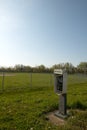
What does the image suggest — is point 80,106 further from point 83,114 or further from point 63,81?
point 63,81

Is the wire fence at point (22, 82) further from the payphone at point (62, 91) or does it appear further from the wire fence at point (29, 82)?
the payphone at point (62, 91)

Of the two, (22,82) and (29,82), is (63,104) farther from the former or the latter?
(29,82)

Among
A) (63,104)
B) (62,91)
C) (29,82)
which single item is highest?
(62,91)

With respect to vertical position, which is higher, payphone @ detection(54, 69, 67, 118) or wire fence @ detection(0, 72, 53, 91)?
payphone @ detection(54, 69, 67, 118)

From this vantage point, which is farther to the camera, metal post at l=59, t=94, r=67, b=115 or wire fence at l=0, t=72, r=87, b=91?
wire fence at l=0, t=72, r=87, b=91

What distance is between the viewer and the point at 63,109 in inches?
226

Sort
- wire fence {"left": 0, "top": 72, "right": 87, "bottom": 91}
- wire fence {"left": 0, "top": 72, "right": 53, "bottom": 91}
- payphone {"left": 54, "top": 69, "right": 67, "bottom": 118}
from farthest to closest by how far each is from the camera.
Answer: wire fence {"left": 0, "top": 72, "right": 87, "bottom": 91} < wire fence {"left": 0, "top": 72, "right": 53, "bottom": 91} < payphone {"left": 54, "top": 69, "right": 67, "bottom": 118}

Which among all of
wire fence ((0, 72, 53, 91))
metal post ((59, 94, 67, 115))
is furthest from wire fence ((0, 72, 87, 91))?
metal post ((59, 94, 67, 115))

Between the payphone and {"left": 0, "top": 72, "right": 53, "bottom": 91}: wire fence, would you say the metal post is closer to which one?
the payphone

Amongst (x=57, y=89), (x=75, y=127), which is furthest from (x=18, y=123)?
(x=57, y=89)

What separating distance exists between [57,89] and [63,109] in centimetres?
83

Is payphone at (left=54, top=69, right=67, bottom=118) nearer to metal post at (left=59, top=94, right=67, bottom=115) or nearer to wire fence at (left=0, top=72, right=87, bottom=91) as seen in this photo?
metal post at (left=59, top=94, right=67, bottom=115)

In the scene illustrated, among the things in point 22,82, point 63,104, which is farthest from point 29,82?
point 63,104

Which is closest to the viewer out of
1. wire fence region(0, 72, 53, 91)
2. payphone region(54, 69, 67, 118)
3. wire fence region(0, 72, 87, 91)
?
payphone region(54, 69, 67, 118)
